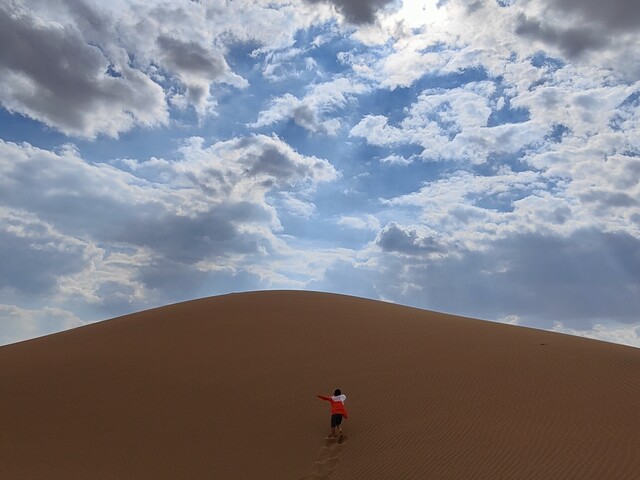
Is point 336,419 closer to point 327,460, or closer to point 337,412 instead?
point 337,412

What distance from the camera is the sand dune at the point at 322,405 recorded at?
10.2m

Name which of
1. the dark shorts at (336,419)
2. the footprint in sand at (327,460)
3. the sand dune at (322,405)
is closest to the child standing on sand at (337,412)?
the dark shorts at (336,419)

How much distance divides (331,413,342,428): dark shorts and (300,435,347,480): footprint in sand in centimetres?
26

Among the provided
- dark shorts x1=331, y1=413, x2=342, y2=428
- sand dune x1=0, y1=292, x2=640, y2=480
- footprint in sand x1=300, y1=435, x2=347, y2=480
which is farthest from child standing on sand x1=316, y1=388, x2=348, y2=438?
sand dune x1=0, y1=292, x2=640, y2=480

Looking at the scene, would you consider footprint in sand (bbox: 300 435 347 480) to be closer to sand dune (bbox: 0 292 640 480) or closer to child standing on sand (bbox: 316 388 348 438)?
sand dune (bbox: 0 292 640 480)

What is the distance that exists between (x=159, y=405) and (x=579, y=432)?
969 centimetres

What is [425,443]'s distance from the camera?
35.1 ft

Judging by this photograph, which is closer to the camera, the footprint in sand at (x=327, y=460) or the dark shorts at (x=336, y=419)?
the footprint in sand at (x=327, y=460)

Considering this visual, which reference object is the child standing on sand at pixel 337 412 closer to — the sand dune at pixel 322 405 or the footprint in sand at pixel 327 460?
the footprint in sand at pixel 327 460

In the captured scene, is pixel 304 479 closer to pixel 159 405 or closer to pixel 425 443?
pixel 425 443

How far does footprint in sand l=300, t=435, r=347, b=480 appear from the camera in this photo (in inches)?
398

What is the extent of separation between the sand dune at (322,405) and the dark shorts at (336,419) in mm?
380

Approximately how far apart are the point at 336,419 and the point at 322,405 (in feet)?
6.10

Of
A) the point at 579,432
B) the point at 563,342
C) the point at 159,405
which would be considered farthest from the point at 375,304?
the point at 579,432
